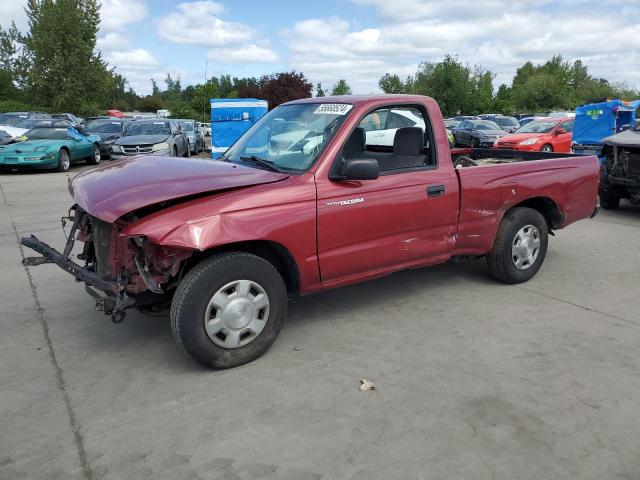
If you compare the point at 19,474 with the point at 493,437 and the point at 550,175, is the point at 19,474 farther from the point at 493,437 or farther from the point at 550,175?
the point at 550,175

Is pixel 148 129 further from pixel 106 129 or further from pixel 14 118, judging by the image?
pixel 14 118

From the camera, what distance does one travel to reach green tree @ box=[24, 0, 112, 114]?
118 ft

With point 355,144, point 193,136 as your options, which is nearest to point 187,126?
point 193,136

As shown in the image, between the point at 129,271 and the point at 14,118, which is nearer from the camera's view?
the point at 129,271

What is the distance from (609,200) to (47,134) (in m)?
15.9

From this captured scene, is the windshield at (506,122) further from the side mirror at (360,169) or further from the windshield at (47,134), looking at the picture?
the side mirror at (360,169)

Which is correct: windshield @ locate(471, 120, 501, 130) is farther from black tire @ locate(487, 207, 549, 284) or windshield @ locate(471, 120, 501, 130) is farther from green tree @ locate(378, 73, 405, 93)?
green tree @ locate(378, 73, 405, 93)

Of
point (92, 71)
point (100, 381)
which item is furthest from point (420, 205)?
point (92, 71)

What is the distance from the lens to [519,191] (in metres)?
5.35

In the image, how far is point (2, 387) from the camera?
3641 millimetres

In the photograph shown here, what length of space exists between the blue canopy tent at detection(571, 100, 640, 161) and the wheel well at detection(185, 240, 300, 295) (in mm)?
10832

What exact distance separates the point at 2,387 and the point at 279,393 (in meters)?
1.79

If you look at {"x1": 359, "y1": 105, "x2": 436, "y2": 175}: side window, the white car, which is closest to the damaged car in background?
the white car

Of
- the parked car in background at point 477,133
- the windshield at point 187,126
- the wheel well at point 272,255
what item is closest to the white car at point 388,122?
the wheel well at point 272,255
